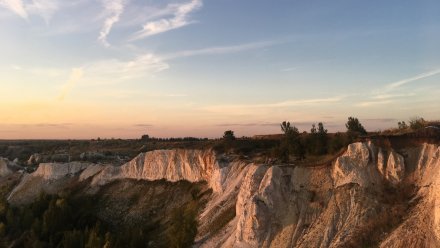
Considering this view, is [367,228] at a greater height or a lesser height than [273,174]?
lesser

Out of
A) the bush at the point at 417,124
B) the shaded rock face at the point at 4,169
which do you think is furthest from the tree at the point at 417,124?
the shaded rock face at the point at 4,169

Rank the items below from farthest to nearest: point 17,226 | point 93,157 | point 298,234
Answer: point 93,157
point 17,226
point 298,234

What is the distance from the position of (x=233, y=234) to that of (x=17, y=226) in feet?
109

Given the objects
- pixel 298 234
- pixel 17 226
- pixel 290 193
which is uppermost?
pixel 290 193

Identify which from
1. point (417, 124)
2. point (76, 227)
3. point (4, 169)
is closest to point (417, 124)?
point (417, 124)

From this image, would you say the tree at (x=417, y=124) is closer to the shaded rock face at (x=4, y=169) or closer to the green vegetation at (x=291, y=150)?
the green vegetation at (x=291, y=150)

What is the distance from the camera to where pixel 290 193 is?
3291 cm

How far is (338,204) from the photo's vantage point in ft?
99.1

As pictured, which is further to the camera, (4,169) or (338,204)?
(4,169)

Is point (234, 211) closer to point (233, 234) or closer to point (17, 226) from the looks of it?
point (233, 234)

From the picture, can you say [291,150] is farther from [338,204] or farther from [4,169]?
[4,169]

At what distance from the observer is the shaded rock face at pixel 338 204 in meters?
26.6

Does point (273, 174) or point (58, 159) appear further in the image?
point (58, 159)

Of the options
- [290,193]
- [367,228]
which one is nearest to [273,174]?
[290,193]
